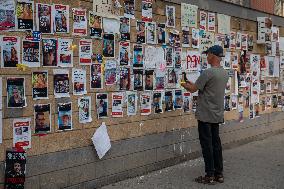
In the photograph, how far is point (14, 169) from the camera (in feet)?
17.0

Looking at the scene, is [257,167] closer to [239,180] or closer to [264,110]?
[239,180]

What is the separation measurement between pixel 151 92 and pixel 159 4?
1.33 meters

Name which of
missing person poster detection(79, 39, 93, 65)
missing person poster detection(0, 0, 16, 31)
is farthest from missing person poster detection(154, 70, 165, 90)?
missing person poster detection(0, 0, 16, 31)

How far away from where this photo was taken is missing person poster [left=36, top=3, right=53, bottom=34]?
544 centimetres

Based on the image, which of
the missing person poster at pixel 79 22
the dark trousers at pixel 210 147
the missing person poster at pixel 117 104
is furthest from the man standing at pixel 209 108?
the missing person poster at pixel 79 22

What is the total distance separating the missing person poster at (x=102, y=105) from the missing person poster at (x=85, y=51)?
485 millimetres

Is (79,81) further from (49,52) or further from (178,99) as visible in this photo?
(178,99)

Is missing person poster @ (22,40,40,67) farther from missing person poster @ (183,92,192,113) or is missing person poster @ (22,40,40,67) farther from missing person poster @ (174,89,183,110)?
missing person poster @ (183,92,192,113)

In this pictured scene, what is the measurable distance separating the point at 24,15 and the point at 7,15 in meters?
0.21

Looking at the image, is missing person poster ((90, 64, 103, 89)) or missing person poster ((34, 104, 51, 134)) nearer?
missing person poster ((34, 104, 51, 134))

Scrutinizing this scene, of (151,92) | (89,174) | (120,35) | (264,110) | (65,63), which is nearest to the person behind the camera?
(65,63)

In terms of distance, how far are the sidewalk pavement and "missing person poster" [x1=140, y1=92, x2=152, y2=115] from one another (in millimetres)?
924

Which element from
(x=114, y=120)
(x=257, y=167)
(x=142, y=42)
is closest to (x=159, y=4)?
(x=142, y=42)

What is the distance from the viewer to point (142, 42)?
23.1 feet
